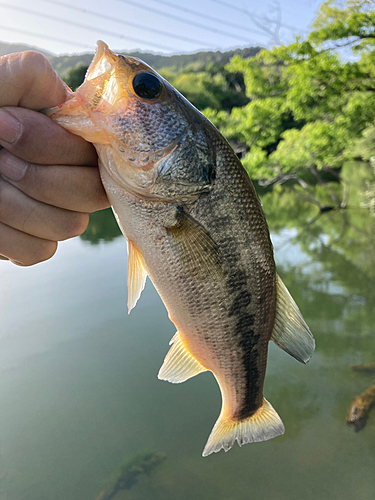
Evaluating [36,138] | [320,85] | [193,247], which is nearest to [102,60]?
[36,138]

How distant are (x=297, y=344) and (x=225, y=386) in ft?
1.43

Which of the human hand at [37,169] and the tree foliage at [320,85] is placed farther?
the tree foliage at [320,85]

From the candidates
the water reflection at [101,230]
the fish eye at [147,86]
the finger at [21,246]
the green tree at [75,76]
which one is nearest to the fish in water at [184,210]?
the fish eye at [147,86]

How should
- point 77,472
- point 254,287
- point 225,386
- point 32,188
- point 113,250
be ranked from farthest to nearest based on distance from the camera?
point 113,250 < point 77,472 < point 225,386 < point 254,287 < point 32,188

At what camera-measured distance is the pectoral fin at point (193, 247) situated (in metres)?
1.45

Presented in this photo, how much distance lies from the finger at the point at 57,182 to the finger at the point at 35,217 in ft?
0.09

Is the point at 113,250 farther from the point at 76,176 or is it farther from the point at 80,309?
the point at 76,176

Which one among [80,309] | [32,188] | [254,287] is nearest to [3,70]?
[32,188]

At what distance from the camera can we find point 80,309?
35.0 feet

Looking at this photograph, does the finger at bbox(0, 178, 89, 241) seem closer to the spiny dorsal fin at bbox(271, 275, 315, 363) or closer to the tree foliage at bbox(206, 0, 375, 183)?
the spiny dorsal fin at bbox(271, 275, 315, 363)

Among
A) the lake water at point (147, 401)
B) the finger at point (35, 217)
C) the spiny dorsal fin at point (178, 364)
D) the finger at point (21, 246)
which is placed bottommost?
the lake water at point (147, 401)

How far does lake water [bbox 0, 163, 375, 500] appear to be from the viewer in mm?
5668

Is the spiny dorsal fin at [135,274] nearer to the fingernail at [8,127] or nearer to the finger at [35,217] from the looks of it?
the finger at [35,217]

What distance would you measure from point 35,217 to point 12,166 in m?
0.22
